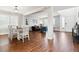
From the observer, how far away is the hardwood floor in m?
2.14

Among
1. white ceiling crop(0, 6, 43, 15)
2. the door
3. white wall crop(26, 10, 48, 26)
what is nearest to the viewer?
white ceiling crop(0, 6, 43, 15)

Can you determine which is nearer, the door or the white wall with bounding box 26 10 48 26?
the door

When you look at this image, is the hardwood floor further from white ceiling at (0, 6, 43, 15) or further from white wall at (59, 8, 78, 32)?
white ceiling at (0, 6, 43, 15)

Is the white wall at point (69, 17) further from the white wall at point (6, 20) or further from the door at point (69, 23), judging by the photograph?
the white wall at point (6, 20)

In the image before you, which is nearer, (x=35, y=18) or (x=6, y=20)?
(x=6, y=20)

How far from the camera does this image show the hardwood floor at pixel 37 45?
2.14 meters

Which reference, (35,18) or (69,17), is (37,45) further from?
(69,17)

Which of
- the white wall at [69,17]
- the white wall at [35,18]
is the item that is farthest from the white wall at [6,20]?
the white wall at [69,17]

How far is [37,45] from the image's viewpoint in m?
2.32

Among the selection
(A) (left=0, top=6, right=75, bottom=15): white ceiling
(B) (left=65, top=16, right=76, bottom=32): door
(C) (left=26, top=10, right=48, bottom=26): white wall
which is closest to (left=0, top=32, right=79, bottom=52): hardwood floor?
(B) (left=65, top=16, right=76, bottom=32): door

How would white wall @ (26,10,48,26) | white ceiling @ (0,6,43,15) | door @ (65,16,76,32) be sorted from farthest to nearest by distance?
white wall @ (26,10,48,26) → door @ (65,16,76,32) → white ceiling @ (0,6,43,15)

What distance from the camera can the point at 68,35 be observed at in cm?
213

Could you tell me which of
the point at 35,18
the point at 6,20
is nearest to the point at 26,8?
the point at 35,18
